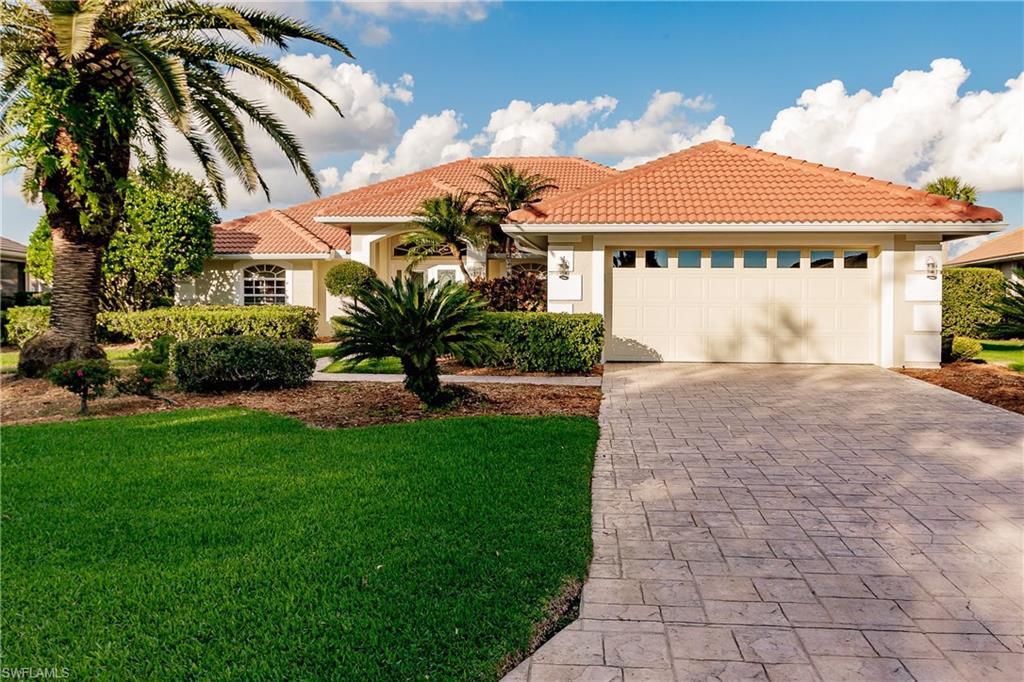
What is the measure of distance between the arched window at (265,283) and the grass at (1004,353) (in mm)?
19836

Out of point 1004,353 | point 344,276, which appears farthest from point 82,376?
point 1004,353

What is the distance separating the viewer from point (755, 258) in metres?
13.3

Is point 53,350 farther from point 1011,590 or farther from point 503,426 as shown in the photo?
point 1011,590

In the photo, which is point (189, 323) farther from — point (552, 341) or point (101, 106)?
point (552, 341)

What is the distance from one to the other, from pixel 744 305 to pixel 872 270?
8.67ft

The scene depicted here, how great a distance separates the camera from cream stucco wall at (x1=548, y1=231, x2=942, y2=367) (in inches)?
495

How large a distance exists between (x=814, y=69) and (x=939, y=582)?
14386mm

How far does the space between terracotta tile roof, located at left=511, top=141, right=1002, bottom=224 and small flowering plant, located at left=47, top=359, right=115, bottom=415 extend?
7.76 meters

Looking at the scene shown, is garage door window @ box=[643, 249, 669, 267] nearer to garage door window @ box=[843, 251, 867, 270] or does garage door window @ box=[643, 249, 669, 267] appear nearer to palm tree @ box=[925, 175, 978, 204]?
garage door window @ box=[843, 251, 867, 270]

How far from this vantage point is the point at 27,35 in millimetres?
10367

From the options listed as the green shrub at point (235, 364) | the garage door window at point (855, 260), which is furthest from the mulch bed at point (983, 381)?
the green shrub at point (235, 364)

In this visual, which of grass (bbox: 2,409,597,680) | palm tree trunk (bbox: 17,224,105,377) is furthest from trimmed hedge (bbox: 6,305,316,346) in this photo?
grass (bbox: 2,409,597,680)

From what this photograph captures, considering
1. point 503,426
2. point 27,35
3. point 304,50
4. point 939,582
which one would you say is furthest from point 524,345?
point 27,35

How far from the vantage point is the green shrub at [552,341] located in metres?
12.1
